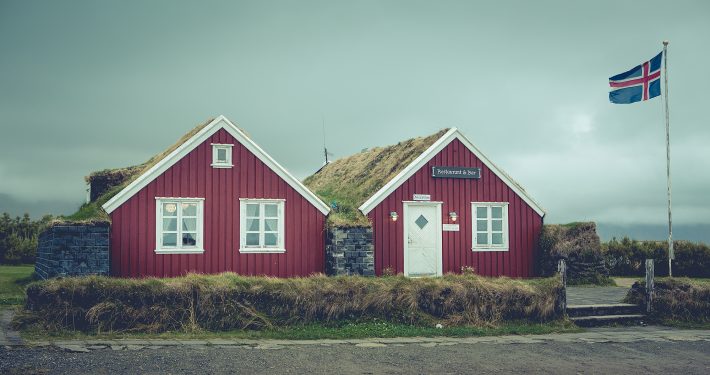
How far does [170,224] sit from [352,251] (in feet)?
18.4

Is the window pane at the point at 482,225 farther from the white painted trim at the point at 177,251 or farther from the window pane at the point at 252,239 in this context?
the white painted trim at the point at 177,251

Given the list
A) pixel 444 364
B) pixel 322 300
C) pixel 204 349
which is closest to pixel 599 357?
pixel 444 364

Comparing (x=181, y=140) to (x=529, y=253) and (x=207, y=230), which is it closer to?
(x=207, y=230)

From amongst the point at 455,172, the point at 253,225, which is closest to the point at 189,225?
the point at 253,225

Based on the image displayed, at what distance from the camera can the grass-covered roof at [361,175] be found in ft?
72.6

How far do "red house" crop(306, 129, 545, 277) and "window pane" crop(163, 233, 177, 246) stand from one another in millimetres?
6103

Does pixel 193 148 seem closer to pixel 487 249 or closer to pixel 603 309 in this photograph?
pixel 487 249

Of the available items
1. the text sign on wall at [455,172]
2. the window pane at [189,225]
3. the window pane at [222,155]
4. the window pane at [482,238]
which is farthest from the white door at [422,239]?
the window pane at [189,225]

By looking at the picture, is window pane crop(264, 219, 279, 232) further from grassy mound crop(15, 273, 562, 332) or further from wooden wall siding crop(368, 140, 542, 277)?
grassy mound crop(15, 273, 562, 332)

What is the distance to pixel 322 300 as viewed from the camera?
50.1 feet

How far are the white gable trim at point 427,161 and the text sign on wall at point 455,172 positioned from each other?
483mm

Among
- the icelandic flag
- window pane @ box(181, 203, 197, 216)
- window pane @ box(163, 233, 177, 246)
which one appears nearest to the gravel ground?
window pane @ box(163, 233, 177, 246)

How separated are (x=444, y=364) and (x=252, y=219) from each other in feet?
34.2

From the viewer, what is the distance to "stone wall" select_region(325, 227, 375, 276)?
20.3 meters
